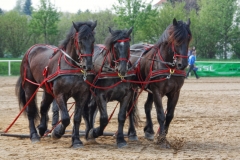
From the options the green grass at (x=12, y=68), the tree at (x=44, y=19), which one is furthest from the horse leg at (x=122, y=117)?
the tree at (x=44, y=19)

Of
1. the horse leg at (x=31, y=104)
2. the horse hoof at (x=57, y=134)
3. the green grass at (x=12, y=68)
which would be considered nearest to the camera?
the horse hoof at (x=57, y=134)

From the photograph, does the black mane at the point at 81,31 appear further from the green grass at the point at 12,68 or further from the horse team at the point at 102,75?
the green grass at the point at 12,68

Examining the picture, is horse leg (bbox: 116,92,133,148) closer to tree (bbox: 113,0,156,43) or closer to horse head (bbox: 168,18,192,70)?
horse head (bbox: 168,18,192,70)

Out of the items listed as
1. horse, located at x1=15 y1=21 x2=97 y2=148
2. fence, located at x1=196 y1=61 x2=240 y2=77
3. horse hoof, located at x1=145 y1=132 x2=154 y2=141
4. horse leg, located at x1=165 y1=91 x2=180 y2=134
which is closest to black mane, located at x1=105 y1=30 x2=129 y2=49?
horse, located at x1=15 y1=21 x2=97 y2=148

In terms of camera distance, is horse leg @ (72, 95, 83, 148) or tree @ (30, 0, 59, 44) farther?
tree @ (30, 0, 59, 44)

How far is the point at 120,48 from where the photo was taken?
26.0ft

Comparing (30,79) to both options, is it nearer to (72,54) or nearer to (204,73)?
(72,54)

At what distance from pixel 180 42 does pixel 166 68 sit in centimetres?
61

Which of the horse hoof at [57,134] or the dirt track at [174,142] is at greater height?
the horse hoof at [57,134]

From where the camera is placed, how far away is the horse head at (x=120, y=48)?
307 inches

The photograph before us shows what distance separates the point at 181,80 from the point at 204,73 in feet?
68.4

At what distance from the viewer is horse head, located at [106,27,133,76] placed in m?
7.80

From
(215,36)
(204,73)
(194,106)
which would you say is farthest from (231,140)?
(215,36)

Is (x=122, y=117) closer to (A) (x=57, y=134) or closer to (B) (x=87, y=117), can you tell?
(B) (x=87, y=117)
